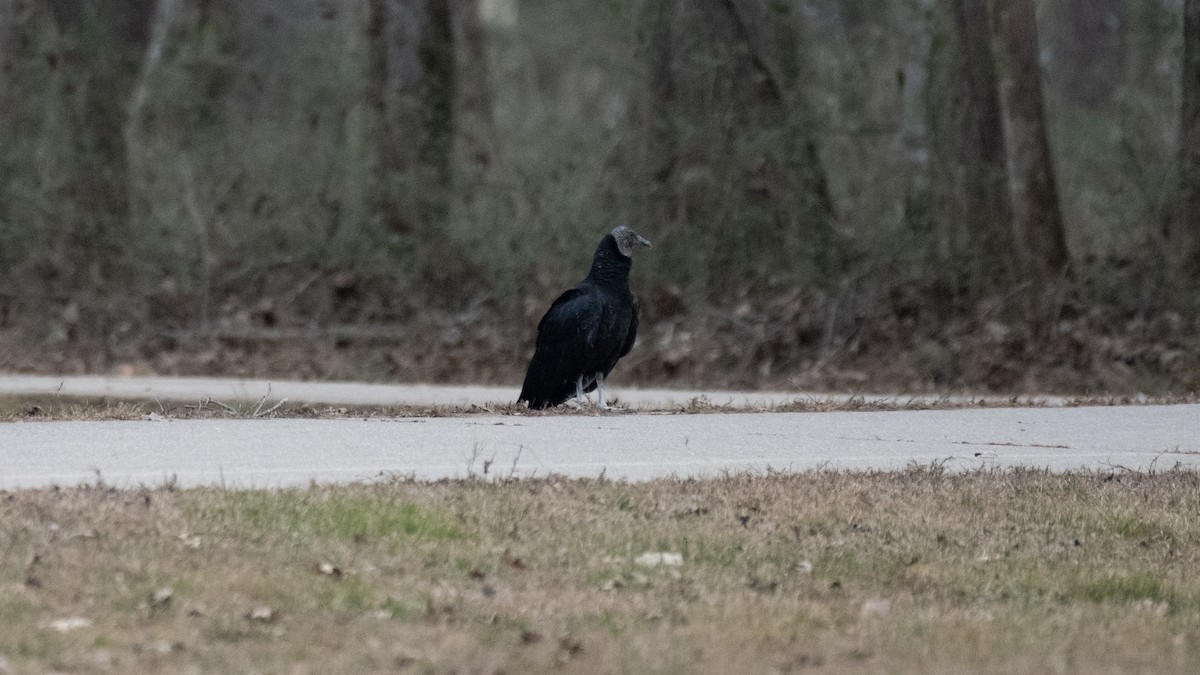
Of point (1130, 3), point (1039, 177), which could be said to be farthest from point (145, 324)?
point (1130, 3)

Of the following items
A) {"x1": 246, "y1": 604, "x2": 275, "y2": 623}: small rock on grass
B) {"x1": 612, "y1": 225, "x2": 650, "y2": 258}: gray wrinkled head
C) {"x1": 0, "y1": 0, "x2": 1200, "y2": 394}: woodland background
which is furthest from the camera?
{"x1": 0, "y1": 0, "x2": 1200, "y2": 394}: woodland background

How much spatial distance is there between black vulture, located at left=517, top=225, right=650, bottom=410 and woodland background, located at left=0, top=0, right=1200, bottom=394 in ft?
16.4

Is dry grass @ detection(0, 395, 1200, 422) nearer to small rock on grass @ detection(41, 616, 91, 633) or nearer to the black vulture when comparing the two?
the black vulture

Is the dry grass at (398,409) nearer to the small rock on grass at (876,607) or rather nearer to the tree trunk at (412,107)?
the small rock on grass at (876,607)

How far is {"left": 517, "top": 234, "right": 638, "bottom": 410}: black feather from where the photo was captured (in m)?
12.4

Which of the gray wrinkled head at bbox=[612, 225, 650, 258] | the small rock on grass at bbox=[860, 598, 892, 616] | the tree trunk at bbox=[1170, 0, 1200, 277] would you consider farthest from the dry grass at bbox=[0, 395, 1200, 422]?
the small rock on grass at bbox=[860, 598, 892, 616]

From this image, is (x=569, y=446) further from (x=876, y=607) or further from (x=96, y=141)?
(x=96, y=141)

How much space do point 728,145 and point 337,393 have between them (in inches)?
208

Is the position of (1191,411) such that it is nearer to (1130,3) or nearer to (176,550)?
(176,550)

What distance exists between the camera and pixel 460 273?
20703 millimetres

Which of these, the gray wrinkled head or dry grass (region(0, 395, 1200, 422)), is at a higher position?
the gray wrinkled head

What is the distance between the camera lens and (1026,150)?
17.8 m

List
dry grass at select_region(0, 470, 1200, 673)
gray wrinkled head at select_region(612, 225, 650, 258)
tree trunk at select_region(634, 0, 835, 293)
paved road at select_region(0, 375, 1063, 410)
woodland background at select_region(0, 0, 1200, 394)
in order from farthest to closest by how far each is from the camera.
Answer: tree trunk at select_region(634, 0, 835, 293), woodland background at select_region(0, 0, 1200, 394), paved road at select_region(0, 375, 1063, 410), gray wrinkled head at select_region(612, 225, 650, 258), dry grass at select_region(0, 470, 1200, 673)

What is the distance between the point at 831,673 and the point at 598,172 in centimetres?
1426
